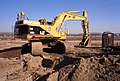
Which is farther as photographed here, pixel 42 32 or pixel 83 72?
pixel 42 32

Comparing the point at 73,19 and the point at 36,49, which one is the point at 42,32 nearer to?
the point at 36,49

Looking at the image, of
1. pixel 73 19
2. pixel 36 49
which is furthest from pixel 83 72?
pixel 73 19

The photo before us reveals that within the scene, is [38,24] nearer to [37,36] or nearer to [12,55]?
[37,36]

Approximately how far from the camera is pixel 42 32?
17.7m

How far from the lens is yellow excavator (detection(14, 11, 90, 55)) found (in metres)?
17.1

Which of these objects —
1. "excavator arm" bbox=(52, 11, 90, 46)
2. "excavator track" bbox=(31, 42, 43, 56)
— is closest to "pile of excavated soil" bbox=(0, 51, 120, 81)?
"excavator track" bbox=(31, 42, 43, 56)

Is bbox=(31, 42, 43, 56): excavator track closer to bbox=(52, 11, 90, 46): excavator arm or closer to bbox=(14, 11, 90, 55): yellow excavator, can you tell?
bbox=(14, 11, 90, 55): yellow excavator

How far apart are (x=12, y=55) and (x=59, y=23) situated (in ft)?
15.2

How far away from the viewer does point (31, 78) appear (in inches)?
416

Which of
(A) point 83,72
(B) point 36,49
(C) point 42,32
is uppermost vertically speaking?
(C) point 42,32

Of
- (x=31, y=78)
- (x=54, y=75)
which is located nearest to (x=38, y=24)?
(x=31, y=78)

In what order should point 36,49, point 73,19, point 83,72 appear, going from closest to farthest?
point 83,72 → point 36,49 → point 73,19

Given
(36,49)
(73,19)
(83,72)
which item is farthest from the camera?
(73,19)

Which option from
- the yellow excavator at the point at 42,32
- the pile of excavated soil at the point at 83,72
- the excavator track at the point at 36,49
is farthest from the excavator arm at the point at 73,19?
the pile of excavated soil at the point at 83,72
